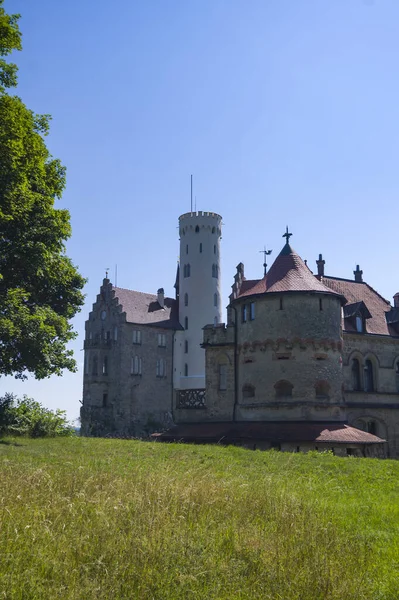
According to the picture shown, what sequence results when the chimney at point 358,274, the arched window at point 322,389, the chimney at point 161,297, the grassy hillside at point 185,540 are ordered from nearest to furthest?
1. the grassy hillside at point 185,540
2. the arched window at point 322,389
3. the chimney at point 358,274
4. the chimney at point 161,297

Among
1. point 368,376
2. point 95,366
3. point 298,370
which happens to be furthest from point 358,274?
point 95,366

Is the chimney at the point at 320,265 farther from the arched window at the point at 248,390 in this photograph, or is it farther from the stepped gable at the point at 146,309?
the stepped gable at the point at 146,309

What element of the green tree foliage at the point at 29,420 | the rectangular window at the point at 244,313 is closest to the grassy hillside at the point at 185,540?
the green tree foliage at the point at 29,420

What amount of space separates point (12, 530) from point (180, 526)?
8.40 ft

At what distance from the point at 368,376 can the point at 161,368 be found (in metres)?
32.3

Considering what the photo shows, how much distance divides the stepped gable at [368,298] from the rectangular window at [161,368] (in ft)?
93.8

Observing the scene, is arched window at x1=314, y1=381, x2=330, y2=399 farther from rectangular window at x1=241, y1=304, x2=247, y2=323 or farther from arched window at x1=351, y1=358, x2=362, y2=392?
arched window at x1=351, y1=358, x2=362, y2=392

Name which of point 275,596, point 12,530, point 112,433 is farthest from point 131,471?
point 112,433

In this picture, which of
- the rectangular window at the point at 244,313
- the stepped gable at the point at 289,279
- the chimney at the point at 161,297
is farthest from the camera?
the chimney at the point at 161,297

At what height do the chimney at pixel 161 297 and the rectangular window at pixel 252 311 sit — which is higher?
the chimney at pixel 161 297

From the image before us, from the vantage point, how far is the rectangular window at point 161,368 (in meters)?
67.9

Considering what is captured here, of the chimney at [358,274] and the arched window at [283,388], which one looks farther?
the chimney at [358,274]

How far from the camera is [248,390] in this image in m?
35.1

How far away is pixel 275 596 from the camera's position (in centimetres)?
745
